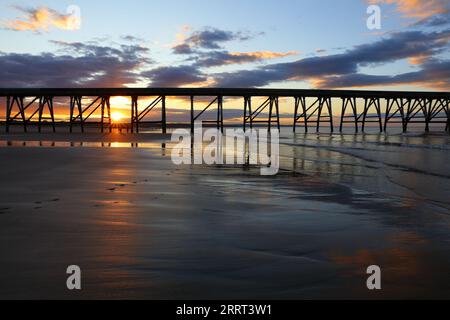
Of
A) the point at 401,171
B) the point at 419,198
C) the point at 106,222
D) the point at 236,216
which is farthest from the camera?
the point at 401,171

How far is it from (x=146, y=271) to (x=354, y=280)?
1.27 metres

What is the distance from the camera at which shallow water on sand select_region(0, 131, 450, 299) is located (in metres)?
2.65

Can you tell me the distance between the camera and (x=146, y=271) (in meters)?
2.87

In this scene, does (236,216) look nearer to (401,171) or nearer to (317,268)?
(317,268)

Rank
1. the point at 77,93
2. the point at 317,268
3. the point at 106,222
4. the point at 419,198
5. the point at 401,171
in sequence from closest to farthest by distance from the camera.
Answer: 1. the point at 317,268
2. the point at 106,222
3. the point at 419,198
4. the point at 401,171
5. the point at 77,93

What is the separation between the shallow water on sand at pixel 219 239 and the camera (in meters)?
2.65

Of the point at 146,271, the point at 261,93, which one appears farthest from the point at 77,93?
the point at 146,271

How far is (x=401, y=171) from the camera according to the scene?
1088 cm

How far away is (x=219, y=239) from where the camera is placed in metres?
3.76
